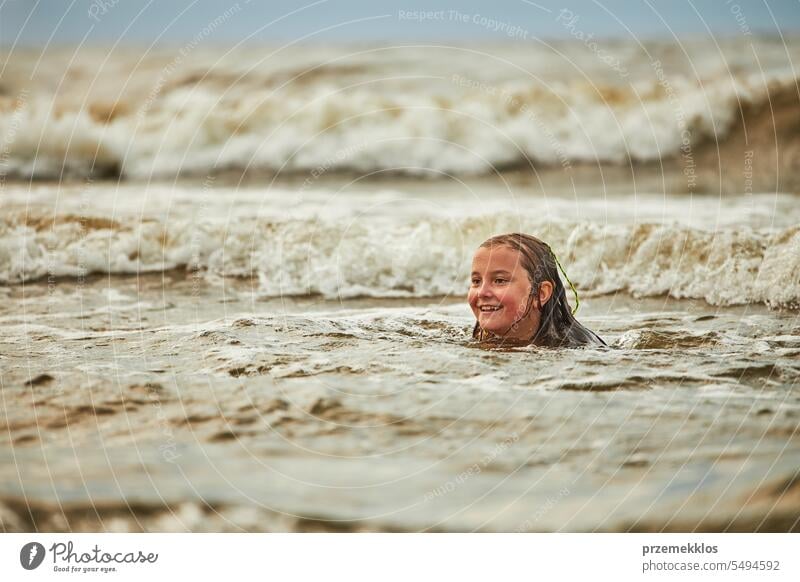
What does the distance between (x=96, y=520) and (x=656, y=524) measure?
156 cm

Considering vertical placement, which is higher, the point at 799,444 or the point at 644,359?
the point at 644,359

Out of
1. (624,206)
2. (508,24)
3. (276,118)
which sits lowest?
(624,206)

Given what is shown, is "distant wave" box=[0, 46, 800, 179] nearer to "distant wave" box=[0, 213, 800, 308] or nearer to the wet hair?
"distant wave" box=[0, 213, 800, 308]

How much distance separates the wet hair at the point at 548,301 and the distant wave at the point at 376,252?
0.80ft

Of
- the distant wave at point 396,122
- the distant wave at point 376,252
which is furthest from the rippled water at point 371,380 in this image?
the distant wave at point 396,122

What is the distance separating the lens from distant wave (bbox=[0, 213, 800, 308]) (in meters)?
2.73

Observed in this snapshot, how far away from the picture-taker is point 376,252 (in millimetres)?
2785

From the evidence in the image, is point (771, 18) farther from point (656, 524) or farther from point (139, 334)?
point (139, 334)

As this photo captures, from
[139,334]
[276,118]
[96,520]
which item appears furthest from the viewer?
[276,118]

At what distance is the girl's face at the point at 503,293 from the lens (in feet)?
7.95

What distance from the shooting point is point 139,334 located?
102 inches

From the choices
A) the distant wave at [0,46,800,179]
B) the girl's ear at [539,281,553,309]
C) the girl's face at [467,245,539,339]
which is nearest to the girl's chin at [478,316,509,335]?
the girl's face at [467,245,539,339]

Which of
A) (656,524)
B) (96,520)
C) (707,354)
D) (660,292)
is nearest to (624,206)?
(660,292)
